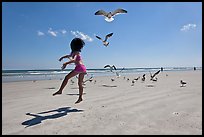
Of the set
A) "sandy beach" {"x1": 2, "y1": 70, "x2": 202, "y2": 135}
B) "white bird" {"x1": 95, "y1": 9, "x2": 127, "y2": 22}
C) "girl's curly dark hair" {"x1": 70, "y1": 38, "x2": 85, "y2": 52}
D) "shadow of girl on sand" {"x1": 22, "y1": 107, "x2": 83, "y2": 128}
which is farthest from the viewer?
"white bird" {"x1": 95, "y1": 9, "x2": 127, "y2": 22}

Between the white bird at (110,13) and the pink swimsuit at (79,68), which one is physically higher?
the white bird at (110,13)

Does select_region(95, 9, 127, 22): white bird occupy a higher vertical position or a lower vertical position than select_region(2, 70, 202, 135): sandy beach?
higher

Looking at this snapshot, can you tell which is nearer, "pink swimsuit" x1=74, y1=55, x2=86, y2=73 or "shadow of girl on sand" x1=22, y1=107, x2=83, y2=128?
"shadow of girl on sand" x1=22, y1=107, x2=83, y2=128

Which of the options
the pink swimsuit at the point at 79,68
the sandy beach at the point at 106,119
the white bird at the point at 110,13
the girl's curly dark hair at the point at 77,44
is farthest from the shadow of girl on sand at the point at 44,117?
the white bird at the point at 110,13

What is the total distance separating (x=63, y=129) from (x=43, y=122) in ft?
1.96

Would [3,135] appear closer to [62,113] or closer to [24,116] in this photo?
[24,116]

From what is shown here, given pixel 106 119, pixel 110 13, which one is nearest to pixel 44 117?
pixel 106 119

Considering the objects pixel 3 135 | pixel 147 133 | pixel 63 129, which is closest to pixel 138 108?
pixel 147 133

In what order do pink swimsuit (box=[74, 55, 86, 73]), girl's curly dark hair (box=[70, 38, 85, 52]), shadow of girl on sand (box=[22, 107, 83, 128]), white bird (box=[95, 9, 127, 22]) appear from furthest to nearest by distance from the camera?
1. white bird (box=[95, 9, 127, 22])
2. girl's curly dark hair (box=[70, 38, 85, 52])
3. pink swimsuit (box=[74, 55, 86, 73])
4. shadow of girl on sand (box=[22, 107, 83, 128])

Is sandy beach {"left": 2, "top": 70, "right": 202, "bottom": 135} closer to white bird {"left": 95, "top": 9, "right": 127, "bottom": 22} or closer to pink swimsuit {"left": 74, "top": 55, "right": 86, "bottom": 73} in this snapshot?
pink swimsuit {"left": 74, "top": 55, "right": 86, "bottom": 73}

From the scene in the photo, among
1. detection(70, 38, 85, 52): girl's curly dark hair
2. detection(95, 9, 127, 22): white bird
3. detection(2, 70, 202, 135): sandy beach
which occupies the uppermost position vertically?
detection(95, 9, 127, 22): white bird

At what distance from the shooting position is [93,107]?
5.24 metres

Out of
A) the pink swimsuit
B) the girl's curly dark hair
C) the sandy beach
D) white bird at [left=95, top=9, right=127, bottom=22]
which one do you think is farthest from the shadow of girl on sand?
white bird at [left=95, top=9, right=127, bottom=22]

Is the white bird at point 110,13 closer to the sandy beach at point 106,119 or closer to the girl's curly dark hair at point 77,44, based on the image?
the girl's curly dark hair at point 77,44
